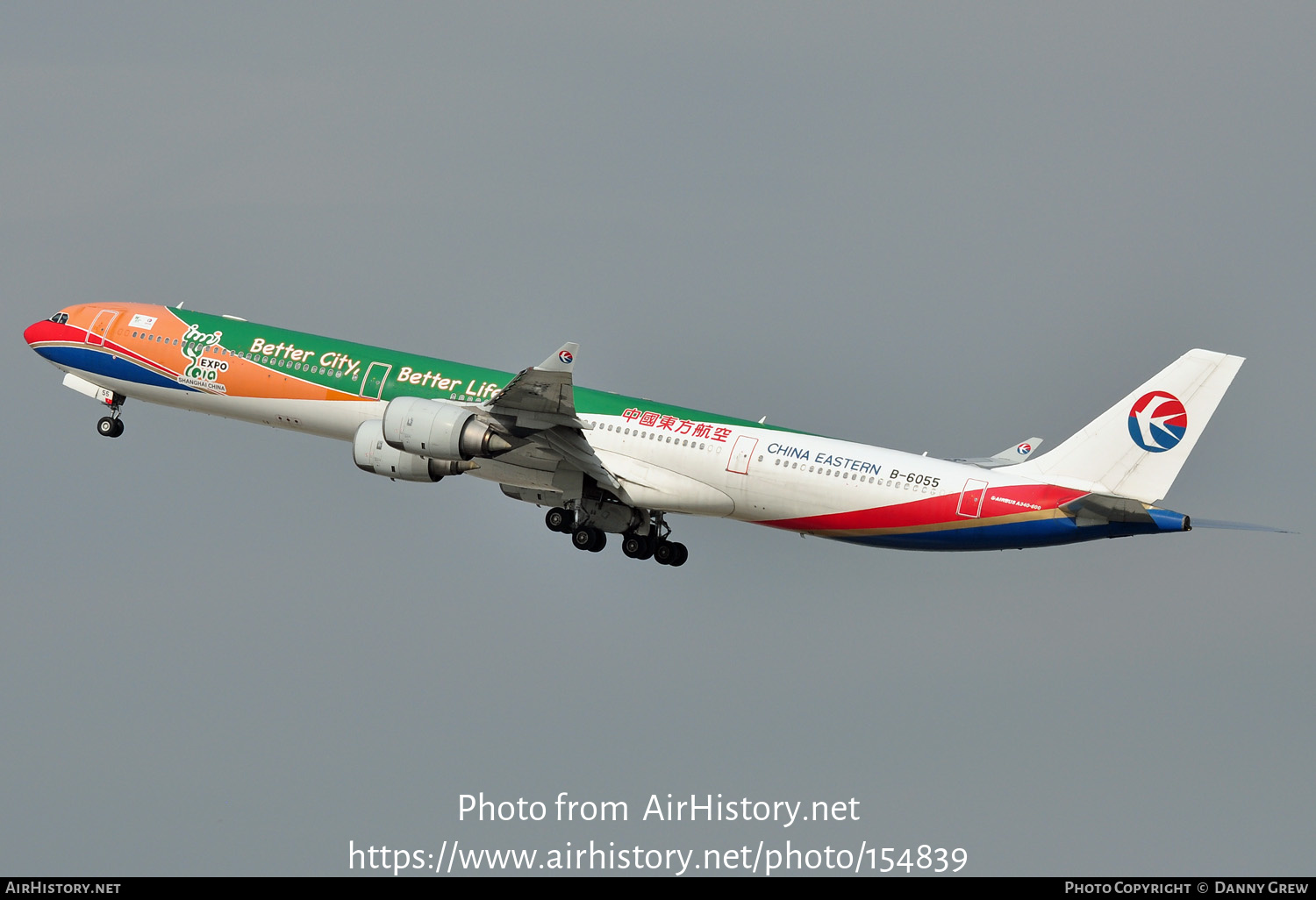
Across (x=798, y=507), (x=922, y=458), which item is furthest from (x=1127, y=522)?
(x=798, y=507)

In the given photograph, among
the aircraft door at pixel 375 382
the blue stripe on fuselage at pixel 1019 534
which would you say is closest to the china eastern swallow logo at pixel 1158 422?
the blue stripe on fuselage at pixel 1019 534

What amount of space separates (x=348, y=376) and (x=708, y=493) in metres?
12.5

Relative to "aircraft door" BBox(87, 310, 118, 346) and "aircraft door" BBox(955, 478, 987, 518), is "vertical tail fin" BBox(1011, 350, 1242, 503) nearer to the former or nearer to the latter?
"aircraft door" BBox(955, 478, 987, 518)

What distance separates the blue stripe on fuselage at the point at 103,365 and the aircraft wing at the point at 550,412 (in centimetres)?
1365

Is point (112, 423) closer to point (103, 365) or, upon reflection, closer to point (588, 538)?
point (103, 365)

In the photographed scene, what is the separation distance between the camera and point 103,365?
5938 cm

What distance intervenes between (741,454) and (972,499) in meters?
A: 7.10

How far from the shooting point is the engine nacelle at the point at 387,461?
52531 millimetres

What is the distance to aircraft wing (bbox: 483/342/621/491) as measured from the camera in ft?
156

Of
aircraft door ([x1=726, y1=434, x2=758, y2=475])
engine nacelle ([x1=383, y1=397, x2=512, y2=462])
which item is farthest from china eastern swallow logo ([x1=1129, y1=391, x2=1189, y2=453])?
engine nacelle ([x1=383, y1=397, x2=512, y2=462])

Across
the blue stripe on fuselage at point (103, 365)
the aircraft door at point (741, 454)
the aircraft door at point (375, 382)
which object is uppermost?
the blue stripe on fuselage at point (103, 365)

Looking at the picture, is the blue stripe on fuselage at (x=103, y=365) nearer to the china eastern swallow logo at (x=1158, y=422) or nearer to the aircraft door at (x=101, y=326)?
the aircraft door at (x=101, y=326)

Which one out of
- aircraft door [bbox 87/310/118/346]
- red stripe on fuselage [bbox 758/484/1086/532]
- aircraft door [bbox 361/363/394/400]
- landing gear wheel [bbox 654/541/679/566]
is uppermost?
aircraft door [bbox 87/310/118/346]

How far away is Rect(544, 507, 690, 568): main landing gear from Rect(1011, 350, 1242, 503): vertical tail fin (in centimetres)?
1320
